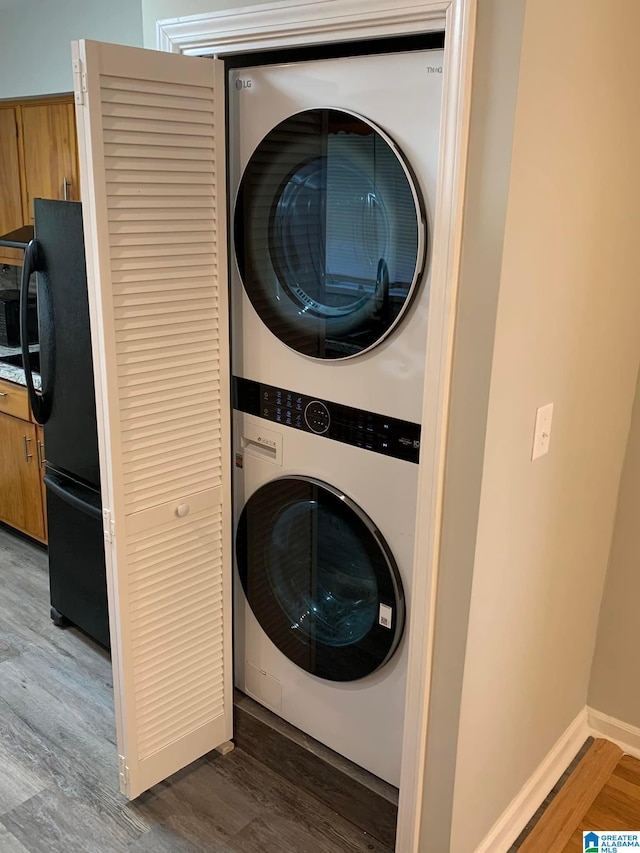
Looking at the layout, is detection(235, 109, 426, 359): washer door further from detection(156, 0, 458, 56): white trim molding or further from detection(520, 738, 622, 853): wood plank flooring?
detection(520, 738, 622, 853): wood plank flooring

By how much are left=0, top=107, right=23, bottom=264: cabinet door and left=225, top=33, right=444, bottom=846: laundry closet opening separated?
173cm

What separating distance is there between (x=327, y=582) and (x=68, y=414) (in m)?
1.01

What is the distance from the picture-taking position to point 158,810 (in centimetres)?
197

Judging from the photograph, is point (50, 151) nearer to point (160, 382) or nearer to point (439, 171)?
point (160, 382)

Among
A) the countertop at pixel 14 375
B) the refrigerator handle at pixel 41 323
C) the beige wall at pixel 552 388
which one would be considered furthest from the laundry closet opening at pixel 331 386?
the countertop at pixel 14 375

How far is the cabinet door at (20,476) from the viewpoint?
3.10 metres

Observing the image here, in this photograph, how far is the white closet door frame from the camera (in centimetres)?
132

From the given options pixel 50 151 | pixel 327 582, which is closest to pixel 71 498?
pixel 327 582

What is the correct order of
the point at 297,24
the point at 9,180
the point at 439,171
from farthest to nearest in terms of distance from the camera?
1. the point at 9,180
2. the point at 297,24
3. the point at 439,171

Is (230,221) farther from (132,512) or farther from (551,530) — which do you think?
(551,530)

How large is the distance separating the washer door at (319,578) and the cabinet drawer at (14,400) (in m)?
1.33

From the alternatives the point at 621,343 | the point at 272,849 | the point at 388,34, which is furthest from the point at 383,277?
the point at 272,849

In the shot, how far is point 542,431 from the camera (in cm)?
160

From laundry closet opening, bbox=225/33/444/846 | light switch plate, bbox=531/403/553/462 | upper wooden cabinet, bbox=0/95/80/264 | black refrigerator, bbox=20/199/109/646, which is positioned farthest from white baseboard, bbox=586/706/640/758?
upper wooden cabinet, bbox=0/95/80/264
